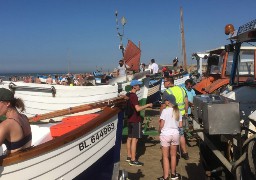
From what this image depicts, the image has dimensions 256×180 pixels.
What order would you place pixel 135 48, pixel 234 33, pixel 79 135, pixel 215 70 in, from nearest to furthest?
pixel 79 135 → pixel 234 33 → pixel 215 70 → pixel 135 48

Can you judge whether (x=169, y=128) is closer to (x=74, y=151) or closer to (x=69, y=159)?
(x=74, y=151)

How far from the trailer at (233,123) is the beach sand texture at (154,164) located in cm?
140

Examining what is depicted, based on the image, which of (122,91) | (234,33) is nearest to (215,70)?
(122,91)

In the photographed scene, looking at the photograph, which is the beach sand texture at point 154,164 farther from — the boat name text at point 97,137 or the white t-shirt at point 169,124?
the boat name text at point 97,137

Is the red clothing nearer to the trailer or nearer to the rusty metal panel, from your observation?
the trailer

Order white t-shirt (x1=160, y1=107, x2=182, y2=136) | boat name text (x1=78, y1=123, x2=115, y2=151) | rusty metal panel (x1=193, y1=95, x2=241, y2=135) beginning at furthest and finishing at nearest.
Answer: white t-shirt (x1=160, y1=107, x2=182, y2=136) → boat name text (x1=78, y1=123, x2=115, y2=151) → rusty metal panel (x1=193, y1=95, x2=241, y2=135)

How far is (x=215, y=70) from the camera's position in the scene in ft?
34.3

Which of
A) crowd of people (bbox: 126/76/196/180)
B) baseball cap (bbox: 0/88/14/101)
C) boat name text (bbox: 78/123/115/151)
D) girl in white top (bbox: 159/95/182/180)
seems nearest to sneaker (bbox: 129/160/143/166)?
crowd of people (bbox: 126/76/196/180)

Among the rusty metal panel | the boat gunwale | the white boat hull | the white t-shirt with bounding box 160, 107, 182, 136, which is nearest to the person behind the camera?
the boat gunwale

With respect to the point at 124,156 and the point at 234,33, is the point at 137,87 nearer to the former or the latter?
the point at 124,156

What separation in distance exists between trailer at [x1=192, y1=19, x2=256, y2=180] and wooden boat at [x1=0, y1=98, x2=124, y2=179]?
4.88 ft

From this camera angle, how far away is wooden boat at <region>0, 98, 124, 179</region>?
3.76 m

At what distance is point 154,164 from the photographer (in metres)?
7.70

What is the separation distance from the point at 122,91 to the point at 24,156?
7.27m
